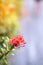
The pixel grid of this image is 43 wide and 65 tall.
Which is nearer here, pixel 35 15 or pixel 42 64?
pixel 42 64

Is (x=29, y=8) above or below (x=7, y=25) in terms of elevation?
above

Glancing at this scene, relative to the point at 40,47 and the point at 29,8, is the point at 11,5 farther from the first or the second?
the point at 40,47

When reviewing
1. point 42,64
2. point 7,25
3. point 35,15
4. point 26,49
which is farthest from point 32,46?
point 7,25

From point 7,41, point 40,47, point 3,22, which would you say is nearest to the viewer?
point 7,41

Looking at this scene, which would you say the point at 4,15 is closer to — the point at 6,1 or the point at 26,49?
the point at 6,1

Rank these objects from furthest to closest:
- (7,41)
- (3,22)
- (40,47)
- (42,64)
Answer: (40,47) < (42,64) < (3,22) < (7,41)

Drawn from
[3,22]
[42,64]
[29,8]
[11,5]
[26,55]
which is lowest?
[42,64]
